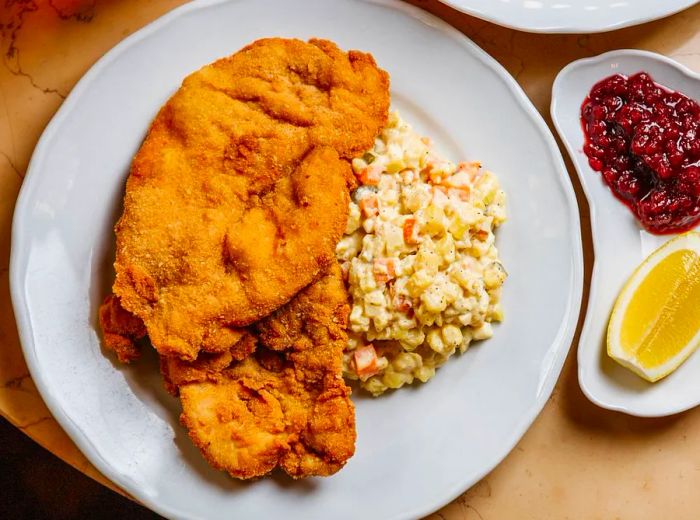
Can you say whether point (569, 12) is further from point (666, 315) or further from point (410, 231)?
point (666, 315)

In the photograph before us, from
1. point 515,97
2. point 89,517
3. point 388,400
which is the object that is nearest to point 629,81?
point 515,97

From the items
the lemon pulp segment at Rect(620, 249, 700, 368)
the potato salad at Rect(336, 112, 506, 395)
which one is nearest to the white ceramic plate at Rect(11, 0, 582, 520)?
the potato salad at Rect(336, 112, 506, 395)

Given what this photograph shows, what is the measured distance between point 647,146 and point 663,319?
2.13 ft

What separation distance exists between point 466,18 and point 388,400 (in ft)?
4.89

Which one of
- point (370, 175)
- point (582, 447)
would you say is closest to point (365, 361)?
point (370, 175)

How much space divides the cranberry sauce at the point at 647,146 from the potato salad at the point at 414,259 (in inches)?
19.0

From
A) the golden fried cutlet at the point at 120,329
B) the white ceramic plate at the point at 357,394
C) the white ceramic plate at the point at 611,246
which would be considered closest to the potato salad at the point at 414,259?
the white ceramic plate at the point at 357,394

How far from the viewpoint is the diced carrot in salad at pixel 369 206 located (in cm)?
267

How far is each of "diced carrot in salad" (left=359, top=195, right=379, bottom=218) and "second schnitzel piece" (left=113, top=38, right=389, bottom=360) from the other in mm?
91

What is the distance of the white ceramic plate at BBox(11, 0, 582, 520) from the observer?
263 cm

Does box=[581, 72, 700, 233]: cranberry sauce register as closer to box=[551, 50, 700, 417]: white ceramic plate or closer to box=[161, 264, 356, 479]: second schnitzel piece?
box=[551, 50, 700, 417]: white ceramic plate

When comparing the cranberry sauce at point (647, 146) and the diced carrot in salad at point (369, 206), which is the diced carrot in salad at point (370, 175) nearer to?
the diced carrot in salad at point (369, 206)

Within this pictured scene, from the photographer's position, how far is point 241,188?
2.58m

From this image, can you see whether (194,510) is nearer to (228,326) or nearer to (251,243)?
(228,326)
